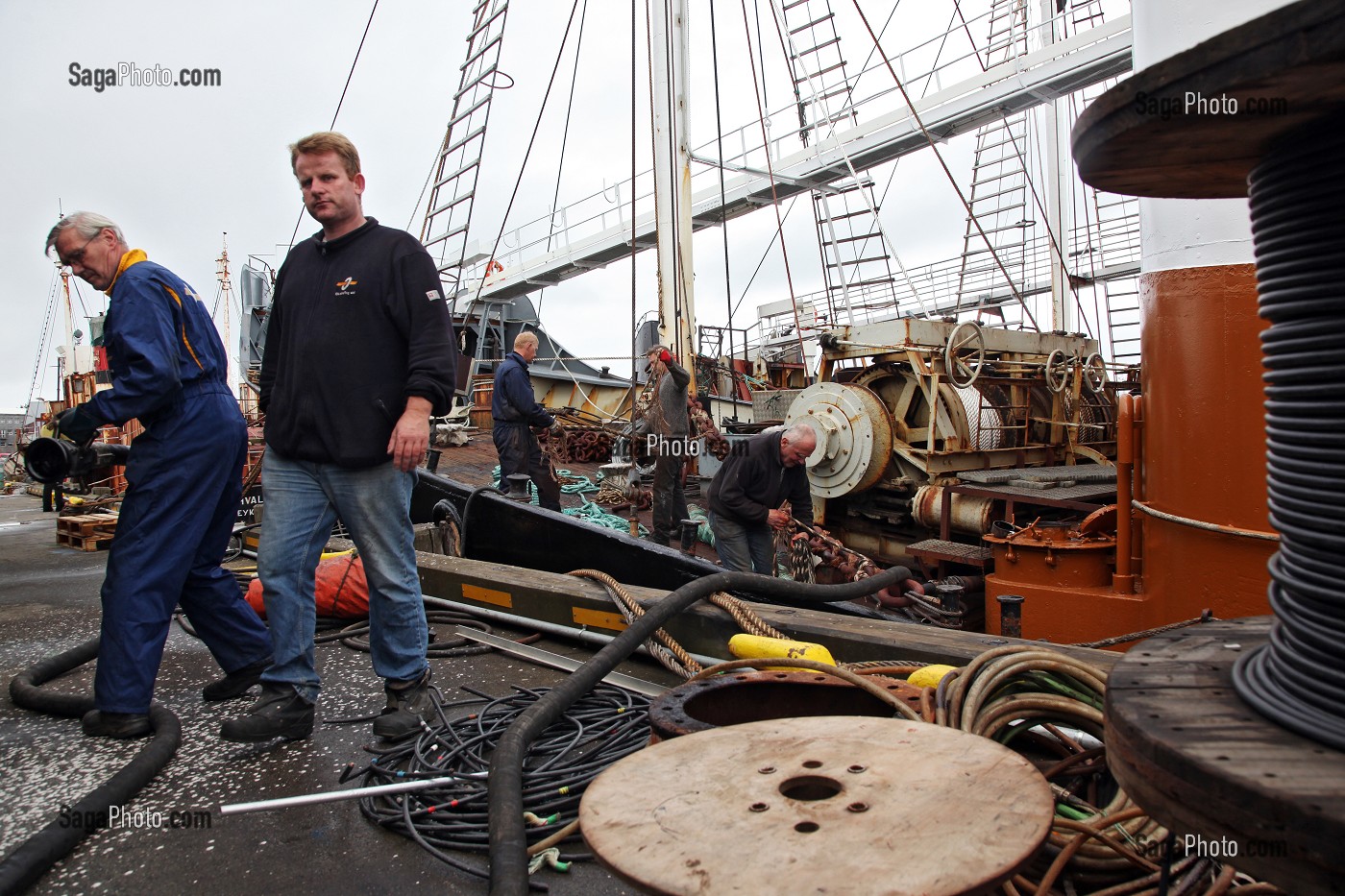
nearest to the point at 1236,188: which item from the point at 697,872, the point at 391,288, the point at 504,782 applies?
the point at 697,872

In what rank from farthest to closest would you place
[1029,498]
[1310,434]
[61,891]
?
[1029,498]
[61,891]
[1310,434]

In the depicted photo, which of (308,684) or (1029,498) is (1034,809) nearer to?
(308,684)

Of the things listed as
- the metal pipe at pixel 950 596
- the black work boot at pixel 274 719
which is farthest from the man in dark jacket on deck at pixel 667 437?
the black work boot at pixel 274 719

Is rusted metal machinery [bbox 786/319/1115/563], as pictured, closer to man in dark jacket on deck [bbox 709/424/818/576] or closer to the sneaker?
man in dark jacket on deck [bbox 709/424/818/576]

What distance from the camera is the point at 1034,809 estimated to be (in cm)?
133

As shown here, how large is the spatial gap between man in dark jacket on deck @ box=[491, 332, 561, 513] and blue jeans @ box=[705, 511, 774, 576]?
2.22 meters

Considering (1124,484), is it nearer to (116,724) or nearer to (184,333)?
(184,333)

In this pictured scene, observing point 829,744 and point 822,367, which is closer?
point 829,744

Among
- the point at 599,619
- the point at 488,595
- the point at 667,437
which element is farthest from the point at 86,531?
the point at 599,619

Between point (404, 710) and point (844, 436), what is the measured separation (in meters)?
5.85

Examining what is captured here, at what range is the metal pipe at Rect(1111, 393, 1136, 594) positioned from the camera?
14.2 ft

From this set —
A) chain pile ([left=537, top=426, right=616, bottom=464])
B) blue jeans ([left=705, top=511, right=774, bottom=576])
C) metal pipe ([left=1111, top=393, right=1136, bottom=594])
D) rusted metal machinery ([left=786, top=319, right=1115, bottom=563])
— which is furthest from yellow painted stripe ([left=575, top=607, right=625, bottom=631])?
chain pile ([left=537, top=426, right=616, bottom=464])

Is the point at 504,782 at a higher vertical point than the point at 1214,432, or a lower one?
lower

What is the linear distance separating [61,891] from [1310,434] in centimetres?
247
